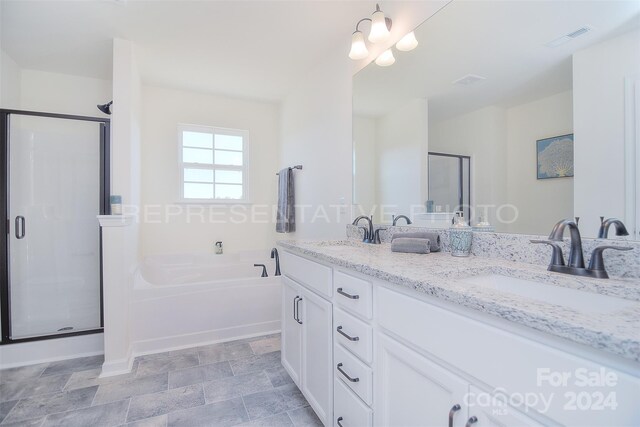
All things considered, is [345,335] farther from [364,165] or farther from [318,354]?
[364,165]

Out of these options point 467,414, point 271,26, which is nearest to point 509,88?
point 467,414

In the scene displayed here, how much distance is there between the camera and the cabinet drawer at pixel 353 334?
1.13 metres

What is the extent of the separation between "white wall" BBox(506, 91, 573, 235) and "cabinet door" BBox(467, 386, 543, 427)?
2.46 feet

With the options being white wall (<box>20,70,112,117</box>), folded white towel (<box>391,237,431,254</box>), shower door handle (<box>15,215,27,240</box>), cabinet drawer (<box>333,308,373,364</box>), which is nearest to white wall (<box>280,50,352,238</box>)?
folded white towel (<box>391,237,431,254</box>)

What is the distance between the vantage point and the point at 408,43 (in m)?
1.84

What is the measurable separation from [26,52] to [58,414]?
289cm

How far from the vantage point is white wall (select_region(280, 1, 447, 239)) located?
2008mm

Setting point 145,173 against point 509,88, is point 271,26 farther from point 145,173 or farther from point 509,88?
point 145,173

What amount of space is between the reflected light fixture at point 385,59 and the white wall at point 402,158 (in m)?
0.34

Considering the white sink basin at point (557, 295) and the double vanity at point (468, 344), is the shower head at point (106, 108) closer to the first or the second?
the double vanity at point (468, 344)

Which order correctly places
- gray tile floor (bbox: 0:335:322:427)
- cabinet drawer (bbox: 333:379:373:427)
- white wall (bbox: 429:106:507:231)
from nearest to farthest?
cabinet drawer (bbox: 333:379:373:427) < white wall (bbox: 429:106:507:231) < gray tile floor (bbox: 0:335:322:427)

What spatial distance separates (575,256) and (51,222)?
3561 millimetres

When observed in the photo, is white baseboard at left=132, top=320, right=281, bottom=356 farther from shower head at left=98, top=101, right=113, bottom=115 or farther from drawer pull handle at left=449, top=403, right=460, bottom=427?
drawer pull handle at left=449, top=403, right=460, bottom=427

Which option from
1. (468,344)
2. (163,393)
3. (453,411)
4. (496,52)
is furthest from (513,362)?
(163,393)
